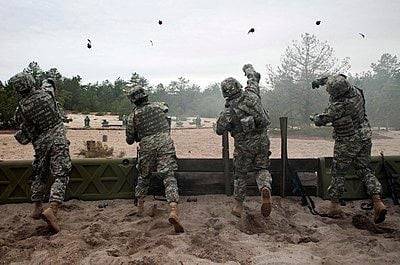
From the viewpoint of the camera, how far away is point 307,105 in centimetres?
2561

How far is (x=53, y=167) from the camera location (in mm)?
4973

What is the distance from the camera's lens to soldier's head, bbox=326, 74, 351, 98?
504cm

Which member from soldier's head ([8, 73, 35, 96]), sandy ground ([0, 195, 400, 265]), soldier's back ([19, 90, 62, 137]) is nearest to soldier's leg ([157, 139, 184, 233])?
sandy ground ([0, 195, 400, 265])

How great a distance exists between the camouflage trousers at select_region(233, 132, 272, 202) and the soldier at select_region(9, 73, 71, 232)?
237 centimetres

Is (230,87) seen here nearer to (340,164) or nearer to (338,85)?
(338,85)

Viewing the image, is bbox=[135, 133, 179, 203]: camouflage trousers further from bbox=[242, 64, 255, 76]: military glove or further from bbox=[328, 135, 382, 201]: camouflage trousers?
bbox=[328, 135, 382, 201]: camouflage trousers

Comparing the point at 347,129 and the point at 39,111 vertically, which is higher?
the point at 39,111

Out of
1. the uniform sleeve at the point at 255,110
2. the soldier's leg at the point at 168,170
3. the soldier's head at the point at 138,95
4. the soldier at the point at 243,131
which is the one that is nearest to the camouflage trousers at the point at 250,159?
the soldier at the point at 243,131

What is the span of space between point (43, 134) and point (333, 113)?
159 inches

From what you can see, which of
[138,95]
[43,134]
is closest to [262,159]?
[138,95]

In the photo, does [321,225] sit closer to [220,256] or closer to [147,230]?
[220,256]

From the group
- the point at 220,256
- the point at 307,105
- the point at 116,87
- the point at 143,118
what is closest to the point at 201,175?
the point at 143,118

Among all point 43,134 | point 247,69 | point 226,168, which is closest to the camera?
point 43,134

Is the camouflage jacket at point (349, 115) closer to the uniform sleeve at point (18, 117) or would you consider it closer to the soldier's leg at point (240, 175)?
the soldier's leg at point (240, 175)
